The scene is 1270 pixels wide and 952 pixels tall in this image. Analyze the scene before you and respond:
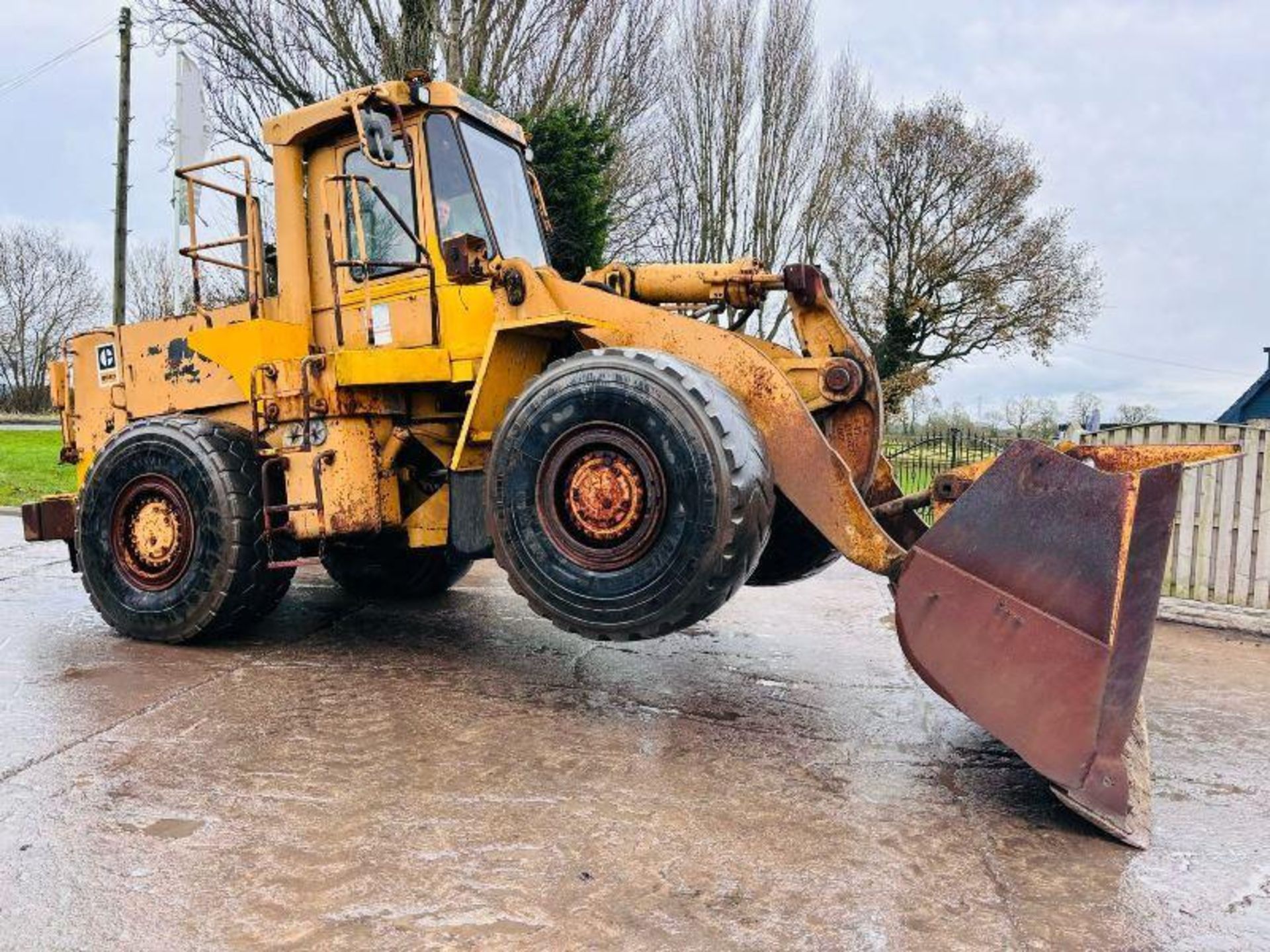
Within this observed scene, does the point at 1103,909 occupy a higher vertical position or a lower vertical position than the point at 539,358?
lower

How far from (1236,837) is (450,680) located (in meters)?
3.27

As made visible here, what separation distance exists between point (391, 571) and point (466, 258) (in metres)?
3.10

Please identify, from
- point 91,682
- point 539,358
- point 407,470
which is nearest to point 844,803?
point 539,358

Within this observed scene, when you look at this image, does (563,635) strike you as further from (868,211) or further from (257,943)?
(868,211)

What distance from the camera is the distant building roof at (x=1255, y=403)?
782 inches

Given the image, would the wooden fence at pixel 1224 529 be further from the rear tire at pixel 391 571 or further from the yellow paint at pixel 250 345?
the yellow paint at pixel 250 345

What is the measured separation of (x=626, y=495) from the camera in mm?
3701

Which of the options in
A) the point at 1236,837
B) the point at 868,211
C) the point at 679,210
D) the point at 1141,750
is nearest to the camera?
the point at 1236,837

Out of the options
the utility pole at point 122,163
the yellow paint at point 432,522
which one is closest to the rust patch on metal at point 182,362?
the yellow paint at point 432,522

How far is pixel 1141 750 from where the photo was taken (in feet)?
11.8

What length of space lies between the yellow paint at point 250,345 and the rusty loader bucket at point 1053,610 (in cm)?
356

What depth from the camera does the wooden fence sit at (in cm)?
738

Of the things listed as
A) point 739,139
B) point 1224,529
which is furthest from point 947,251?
point 1224,529

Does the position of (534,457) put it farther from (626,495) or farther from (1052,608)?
(1052,608)
